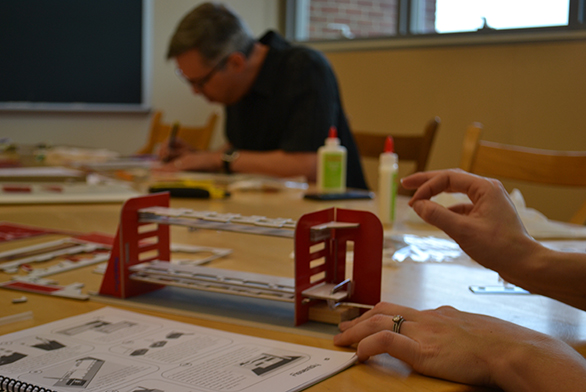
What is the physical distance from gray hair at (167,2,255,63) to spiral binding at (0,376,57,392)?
175 centimetres

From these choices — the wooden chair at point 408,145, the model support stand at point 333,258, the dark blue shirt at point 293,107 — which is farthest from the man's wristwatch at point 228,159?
the model support stand at point 333,258

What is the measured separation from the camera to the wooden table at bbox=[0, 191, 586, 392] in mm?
472

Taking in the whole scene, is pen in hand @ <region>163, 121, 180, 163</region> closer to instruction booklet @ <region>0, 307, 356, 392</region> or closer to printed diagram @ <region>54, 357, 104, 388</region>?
instruction booklet @ <region>0, 307, 356, 392</region>

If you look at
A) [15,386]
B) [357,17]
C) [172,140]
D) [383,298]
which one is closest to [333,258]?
[383,298]

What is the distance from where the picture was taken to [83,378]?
0.45m

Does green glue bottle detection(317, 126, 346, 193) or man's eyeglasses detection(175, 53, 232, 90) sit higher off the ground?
man's eyeglasses detection(175, 53, 232, 90)

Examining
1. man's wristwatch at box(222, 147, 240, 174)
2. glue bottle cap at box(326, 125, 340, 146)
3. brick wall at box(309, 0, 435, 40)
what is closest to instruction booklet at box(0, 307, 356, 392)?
glue bottle cap at box(326, 125, 340, 146)

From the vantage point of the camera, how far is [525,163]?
1.50 m

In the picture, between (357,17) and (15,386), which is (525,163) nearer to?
(15,386)

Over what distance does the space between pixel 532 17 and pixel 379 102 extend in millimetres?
997

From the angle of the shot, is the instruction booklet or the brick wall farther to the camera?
the brick wall

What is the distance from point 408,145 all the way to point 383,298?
1.48 metres

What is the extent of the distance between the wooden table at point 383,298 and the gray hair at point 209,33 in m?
1.06

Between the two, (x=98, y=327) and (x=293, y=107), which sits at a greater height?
(x=293, y=107)
